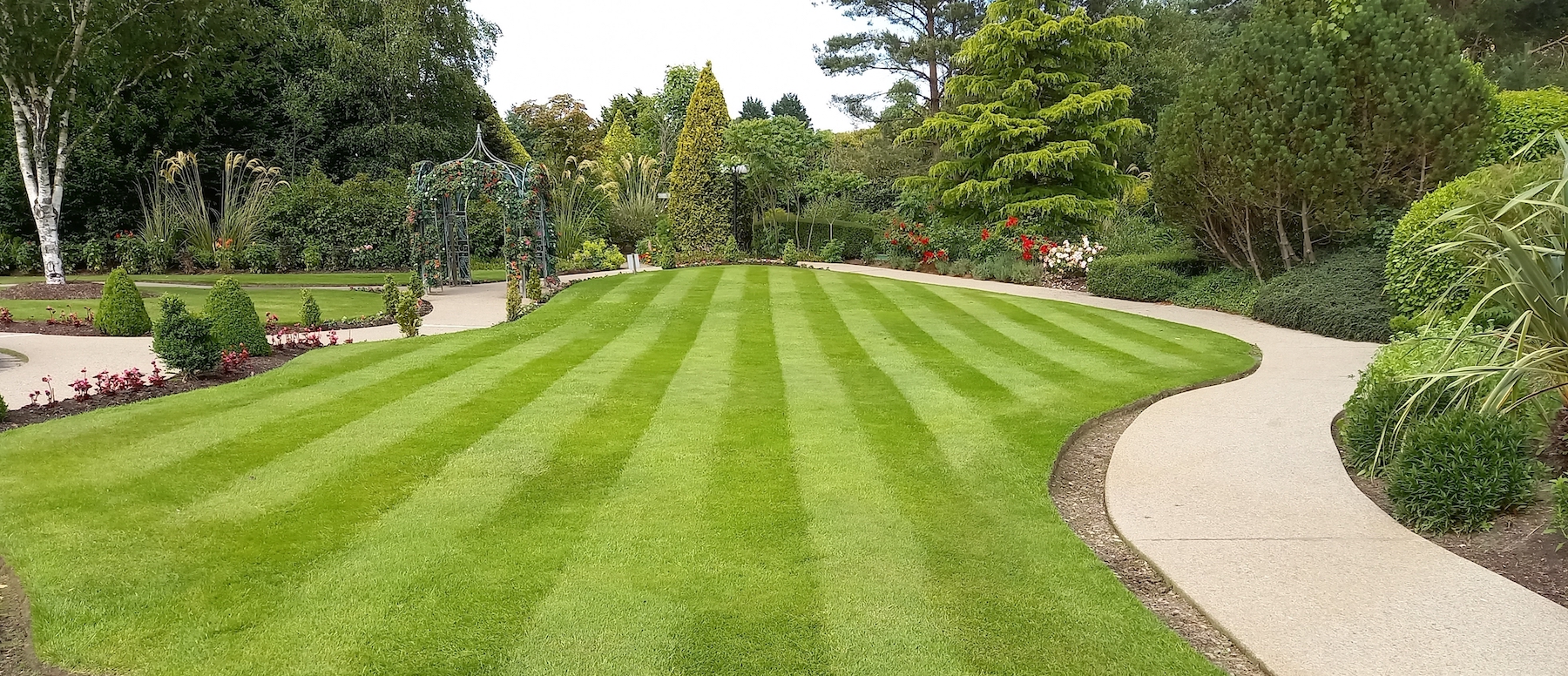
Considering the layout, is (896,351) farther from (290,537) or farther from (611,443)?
(290,537)

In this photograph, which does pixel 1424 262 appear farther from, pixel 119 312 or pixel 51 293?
pixel 51 293

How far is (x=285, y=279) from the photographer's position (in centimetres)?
1731

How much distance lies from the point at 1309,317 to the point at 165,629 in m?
11.5

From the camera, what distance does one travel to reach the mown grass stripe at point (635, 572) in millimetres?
2773

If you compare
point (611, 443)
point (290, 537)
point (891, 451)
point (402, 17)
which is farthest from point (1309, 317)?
point (402, 17)

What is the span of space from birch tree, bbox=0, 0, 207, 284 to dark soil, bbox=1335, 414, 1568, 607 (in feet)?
61.9

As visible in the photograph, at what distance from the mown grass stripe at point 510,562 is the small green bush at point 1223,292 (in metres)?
10.1

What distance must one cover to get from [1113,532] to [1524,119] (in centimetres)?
1026

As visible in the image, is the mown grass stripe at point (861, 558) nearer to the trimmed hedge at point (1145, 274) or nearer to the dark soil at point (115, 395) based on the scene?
the dark soil at point (115, 395)

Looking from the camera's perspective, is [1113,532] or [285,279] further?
[285,279]

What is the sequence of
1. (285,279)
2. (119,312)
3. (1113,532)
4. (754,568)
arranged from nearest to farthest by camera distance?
(754,568) < (1113,532) < (119,312) < (285,279)

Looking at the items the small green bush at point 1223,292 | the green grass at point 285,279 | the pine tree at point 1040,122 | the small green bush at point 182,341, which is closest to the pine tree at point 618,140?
the green grass at point 285,279

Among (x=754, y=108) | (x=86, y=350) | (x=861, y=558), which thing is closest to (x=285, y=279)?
(x=86, y=350)

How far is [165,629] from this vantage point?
289 cm
